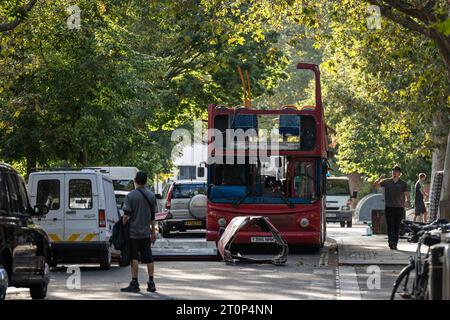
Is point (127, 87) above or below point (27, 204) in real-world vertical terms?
above

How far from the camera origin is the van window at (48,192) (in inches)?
954

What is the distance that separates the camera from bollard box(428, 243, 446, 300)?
12.0m

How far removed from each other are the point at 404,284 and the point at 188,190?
28.5 meters

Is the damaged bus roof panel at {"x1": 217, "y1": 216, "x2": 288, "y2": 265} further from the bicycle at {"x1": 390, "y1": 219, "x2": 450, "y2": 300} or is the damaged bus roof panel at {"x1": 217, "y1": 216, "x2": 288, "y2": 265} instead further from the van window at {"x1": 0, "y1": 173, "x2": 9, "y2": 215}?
the bicycle at {"x1": 390, "y1": 219, "x2": 450, "y2": 300}

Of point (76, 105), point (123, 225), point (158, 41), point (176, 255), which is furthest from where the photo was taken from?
point (158, 41)

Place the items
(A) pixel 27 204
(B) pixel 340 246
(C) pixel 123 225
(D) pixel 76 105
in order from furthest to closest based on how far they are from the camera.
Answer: (D) pixel 76 105 < (B) pixel 340 246 < (C) pixel 123 225 < (A) pixel 27 204

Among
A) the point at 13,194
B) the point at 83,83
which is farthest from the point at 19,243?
the point at 83,83

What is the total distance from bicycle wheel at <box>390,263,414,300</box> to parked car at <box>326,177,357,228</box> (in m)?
39.1

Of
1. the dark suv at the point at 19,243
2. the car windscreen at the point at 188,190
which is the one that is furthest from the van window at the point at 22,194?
the car windscreen at the point at 188,190

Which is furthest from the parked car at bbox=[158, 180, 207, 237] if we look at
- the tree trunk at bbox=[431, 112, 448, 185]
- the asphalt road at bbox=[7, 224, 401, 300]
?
the asphalt road at bbox=[7, 224, 401, 300]

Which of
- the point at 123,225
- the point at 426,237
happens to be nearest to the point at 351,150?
the point at 123,225

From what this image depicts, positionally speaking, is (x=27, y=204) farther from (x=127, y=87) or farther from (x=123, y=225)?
(x=127, y=87)
